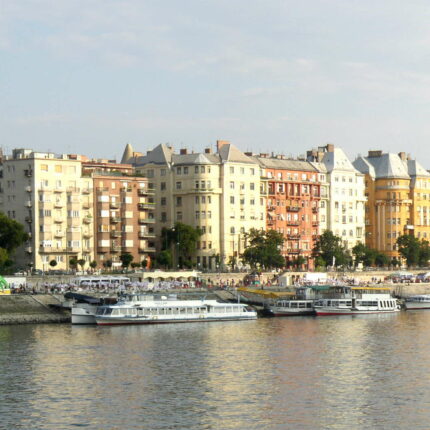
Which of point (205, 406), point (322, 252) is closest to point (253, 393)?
point (205, 406)

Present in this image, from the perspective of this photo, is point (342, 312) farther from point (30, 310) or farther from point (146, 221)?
point (146, 221)

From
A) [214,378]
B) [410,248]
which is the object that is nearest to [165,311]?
[214,378]

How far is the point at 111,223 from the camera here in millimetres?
162500

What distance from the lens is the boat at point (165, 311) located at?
365 ft

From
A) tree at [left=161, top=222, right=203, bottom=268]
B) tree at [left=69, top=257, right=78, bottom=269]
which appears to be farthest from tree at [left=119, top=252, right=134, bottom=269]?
tree at [left=161, top=222, right=203, bottom=268]

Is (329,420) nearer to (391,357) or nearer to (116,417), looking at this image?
(116,417)

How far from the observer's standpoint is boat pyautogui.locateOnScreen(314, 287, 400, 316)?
424 feet

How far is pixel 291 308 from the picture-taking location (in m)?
128

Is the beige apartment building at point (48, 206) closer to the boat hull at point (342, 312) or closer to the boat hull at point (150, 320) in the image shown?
the boat hull at point (150, 320)

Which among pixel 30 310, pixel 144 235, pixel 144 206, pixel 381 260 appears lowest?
pixel 30 310

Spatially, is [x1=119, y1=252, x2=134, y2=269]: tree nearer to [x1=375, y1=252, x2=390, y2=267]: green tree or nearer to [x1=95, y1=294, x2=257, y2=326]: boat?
[x1=95, y1=294, x2=257, y2=326]: boat

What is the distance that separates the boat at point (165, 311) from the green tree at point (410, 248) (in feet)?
257

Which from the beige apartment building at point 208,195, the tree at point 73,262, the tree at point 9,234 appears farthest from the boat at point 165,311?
the beige apartment building at point 208,195

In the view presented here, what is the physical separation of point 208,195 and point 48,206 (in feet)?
91.1
